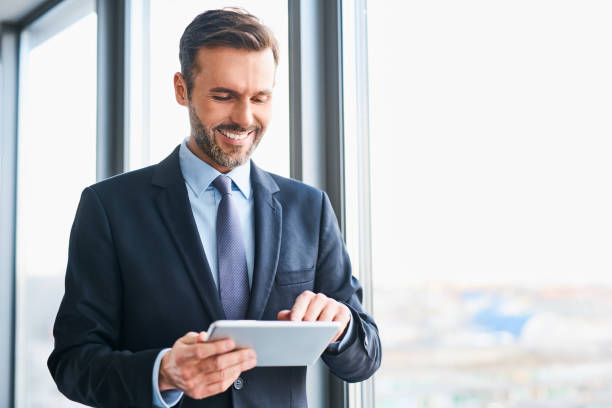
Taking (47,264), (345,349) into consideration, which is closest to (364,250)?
(345,349)

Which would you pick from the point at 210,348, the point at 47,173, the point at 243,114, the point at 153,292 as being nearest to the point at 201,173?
the point at 243,114

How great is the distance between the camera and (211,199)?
1427mm

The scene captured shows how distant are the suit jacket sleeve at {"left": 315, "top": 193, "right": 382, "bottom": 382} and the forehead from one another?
33 cm

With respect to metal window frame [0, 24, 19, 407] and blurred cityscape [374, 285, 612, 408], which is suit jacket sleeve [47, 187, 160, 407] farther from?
metal window frame [0, 24, 19, 407]

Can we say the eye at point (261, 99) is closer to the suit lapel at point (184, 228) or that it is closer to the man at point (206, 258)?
the man at point (206, 258)

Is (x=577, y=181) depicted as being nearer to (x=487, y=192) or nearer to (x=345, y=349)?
(x=487, y=192)

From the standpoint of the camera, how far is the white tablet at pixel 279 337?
3.28ft

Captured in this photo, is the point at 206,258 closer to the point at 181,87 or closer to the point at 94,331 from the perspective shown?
the point at 94,331

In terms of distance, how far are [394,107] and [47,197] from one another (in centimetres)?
254

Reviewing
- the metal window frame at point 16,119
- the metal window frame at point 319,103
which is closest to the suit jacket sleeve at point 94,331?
the metal window frame at point 319,103

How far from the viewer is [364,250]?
1.94m

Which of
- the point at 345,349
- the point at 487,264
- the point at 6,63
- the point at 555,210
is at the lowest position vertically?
the point at 345,349

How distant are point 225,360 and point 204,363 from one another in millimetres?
39

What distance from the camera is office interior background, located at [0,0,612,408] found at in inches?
53.8
